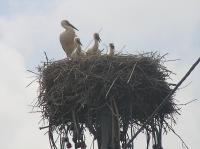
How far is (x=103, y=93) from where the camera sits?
9039 millimetres

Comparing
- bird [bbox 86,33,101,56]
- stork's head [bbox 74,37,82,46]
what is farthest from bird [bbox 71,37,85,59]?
bird [bbox 86,33,101,56]

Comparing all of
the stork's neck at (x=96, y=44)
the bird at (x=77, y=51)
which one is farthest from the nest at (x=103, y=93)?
the stork's neck at (x=96, y=44)

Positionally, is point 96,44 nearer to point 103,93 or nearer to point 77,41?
point 77,41

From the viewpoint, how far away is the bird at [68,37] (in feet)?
34.4

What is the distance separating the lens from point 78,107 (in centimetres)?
930

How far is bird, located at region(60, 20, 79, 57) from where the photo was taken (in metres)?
10.5

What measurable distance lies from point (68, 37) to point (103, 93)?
183cm

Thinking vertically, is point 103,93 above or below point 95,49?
below

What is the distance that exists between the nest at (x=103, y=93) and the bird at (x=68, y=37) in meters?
0.96

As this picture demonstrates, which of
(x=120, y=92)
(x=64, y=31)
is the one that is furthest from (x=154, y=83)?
(x=64, y=31)

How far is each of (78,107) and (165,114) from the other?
3.68 ft

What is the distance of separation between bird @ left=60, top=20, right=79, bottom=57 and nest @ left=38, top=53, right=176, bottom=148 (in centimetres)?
96

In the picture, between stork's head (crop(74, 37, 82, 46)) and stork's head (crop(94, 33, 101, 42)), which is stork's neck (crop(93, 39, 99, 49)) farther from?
stork's head (crop(74, 37, 82, 46))

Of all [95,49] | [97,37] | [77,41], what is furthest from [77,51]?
[97,37]
